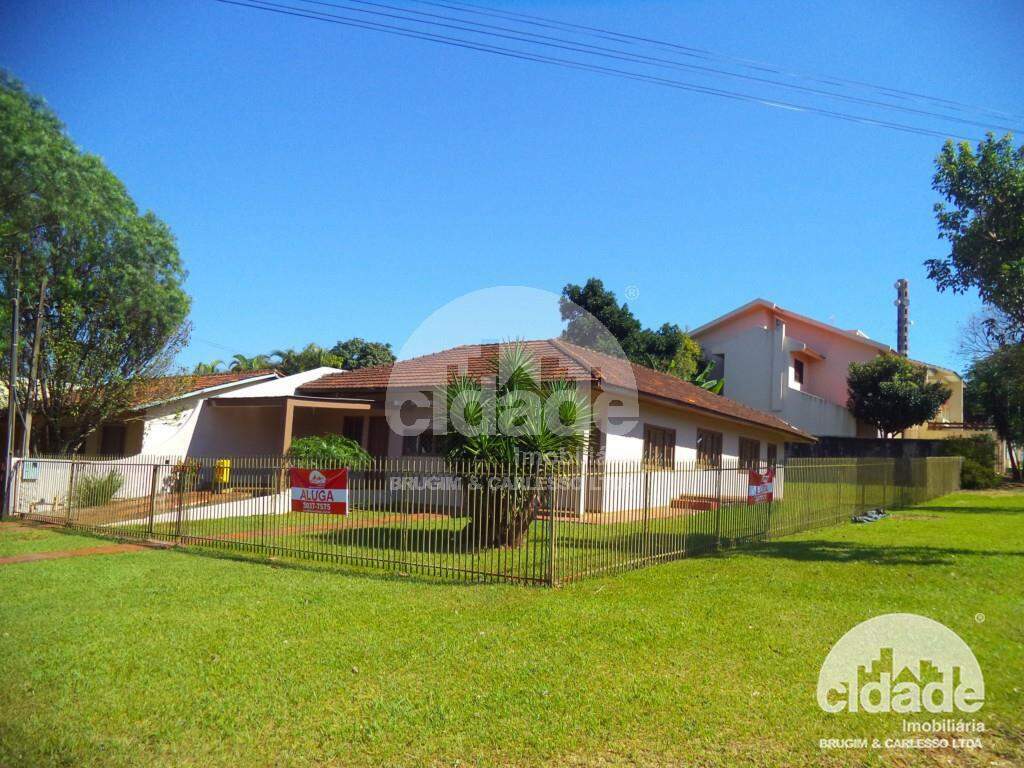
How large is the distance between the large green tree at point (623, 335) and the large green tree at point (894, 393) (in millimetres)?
6834

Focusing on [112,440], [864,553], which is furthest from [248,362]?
[864,553]

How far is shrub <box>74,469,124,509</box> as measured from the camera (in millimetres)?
14984

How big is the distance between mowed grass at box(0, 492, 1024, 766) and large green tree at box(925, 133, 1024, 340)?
5315 mm

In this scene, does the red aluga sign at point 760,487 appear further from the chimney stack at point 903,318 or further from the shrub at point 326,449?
the chimney stack at point 903,318

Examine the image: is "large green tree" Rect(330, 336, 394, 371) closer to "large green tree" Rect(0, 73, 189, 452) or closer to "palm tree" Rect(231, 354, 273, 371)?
"palm tree" Rect(231, 354, 273, 371)

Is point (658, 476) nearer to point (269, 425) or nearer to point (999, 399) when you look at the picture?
point (269, 425)

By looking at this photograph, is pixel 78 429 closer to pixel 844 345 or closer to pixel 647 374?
pixel 647 374

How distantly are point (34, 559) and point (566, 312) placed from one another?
27.8 meters

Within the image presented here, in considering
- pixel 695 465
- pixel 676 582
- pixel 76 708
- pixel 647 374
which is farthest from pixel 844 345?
pixel 76 708

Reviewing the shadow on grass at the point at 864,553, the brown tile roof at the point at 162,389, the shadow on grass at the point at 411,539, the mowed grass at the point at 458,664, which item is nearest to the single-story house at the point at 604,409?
the shadow on grass at the point at 864,553

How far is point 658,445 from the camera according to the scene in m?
19.5

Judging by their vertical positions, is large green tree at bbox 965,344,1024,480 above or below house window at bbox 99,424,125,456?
above

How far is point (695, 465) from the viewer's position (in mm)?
11914

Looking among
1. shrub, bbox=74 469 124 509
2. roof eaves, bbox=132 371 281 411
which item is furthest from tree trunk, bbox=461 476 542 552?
roof eaves, bbox=132 371 281 411
